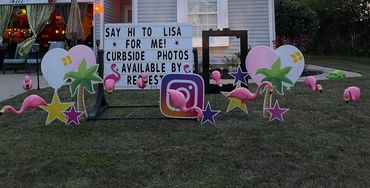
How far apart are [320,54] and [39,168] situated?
2320 centimetres

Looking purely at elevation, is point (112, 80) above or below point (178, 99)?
above

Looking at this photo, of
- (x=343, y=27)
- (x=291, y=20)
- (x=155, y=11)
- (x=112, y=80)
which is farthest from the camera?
(x=343, y=27)

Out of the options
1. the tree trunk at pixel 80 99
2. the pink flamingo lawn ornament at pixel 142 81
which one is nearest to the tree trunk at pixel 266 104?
the pink flamingo lawn ornament at pixel 142 81

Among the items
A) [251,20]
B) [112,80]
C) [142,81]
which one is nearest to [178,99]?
[142,81]

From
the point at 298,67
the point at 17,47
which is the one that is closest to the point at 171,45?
the point at 298,67

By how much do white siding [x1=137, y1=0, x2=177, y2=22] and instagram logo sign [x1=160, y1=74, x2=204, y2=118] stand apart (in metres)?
7.99

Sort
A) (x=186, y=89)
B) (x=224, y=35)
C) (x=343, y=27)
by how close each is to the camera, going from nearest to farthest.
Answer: (x=186, y=89) → (x=224, y=35) → (x=343, y=27)

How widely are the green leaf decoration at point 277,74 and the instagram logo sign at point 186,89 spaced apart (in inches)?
32.6

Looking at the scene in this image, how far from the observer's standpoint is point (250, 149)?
464cm

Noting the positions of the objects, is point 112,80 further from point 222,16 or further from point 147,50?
point 222,16

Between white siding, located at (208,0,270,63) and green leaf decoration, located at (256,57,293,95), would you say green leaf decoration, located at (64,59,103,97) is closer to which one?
green leaf decoration, located at (256,57,293,95)

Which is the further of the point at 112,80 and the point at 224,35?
the point at 224,35

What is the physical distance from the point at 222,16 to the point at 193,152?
29.8ft

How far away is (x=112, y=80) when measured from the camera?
20.2 ft
